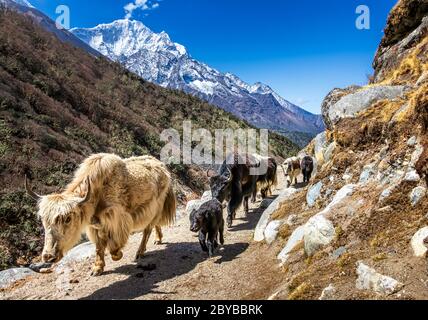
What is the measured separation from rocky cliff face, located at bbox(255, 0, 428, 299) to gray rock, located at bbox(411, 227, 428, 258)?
0.01 meters

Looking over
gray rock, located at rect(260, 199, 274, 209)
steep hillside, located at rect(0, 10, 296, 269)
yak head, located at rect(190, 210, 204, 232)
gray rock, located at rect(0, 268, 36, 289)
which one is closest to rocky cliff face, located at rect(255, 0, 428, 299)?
yak head, located at rect(190, 210, 204, 232)

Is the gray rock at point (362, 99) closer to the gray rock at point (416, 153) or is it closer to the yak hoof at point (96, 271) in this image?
the gray rock at point (416, 153)

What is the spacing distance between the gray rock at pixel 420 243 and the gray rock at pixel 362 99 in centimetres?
515

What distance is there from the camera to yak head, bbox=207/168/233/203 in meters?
10.7

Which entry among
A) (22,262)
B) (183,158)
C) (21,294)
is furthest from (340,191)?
(183,158)

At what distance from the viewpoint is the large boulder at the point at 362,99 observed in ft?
29.8

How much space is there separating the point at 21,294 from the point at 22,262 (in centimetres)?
448

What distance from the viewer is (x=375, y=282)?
4.18m

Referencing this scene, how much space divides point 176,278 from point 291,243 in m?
2.29

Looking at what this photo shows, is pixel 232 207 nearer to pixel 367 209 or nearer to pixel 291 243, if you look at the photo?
pixel 291 243

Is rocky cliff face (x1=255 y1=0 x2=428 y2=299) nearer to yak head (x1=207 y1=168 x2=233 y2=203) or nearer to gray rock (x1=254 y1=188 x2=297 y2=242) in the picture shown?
gray rock (x1=254 y1=188 x2=297 y2=242)

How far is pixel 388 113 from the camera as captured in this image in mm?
7934

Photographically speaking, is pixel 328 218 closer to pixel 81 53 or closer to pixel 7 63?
pixel 7 63

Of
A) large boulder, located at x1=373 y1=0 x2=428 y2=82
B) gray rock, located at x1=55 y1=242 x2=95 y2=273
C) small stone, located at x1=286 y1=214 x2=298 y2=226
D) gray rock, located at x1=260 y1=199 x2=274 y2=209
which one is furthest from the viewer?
gray rock, located at x1=260 y1=199 x2=274 y2=209
